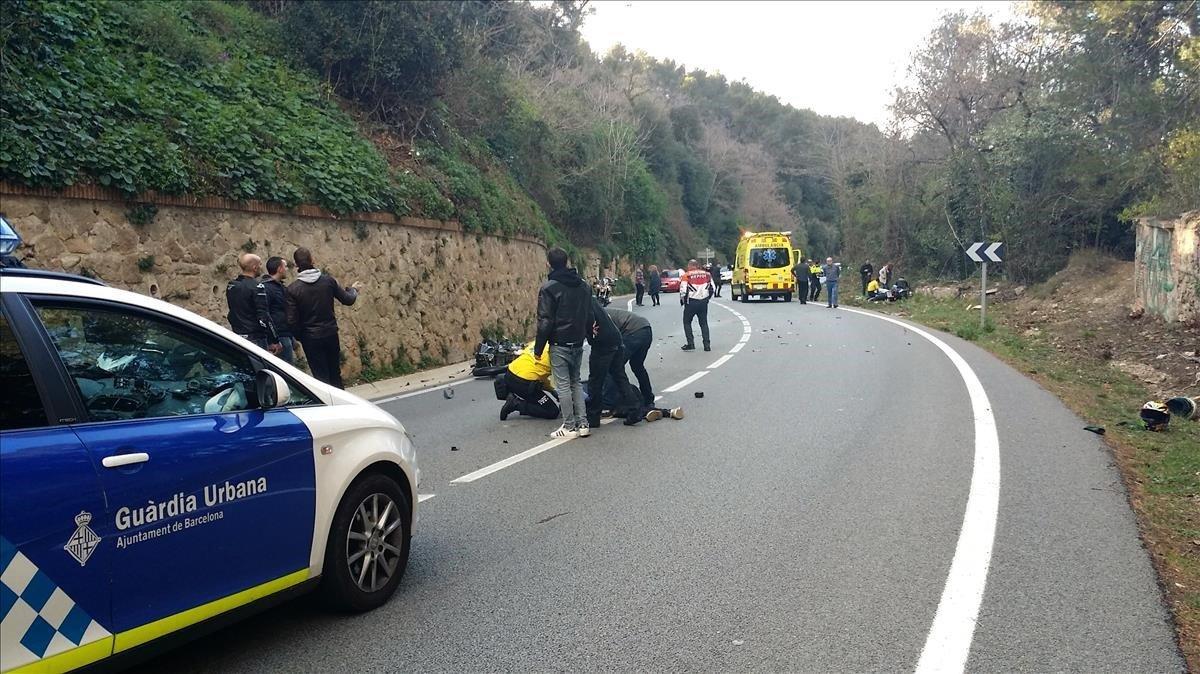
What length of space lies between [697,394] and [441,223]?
9.07 meters

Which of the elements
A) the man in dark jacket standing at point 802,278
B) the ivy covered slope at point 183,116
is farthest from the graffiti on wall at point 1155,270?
the ivy covered slope at point 183,116

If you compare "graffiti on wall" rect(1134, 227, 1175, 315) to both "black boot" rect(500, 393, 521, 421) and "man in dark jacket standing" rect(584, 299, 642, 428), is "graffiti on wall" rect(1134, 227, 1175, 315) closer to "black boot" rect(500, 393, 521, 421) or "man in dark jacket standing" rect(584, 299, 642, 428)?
"man in dark jacket standing" rect(584, 299, 642, 428)

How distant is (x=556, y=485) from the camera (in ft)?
22.9

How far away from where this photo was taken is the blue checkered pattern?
2809 mm

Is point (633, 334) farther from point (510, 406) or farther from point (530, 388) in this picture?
point (510, 406)

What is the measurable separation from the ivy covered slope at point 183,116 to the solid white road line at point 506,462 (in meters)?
6.75

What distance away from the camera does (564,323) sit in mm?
8602

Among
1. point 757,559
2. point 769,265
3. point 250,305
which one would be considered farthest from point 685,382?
point 769,265

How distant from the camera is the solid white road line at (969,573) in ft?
12.8

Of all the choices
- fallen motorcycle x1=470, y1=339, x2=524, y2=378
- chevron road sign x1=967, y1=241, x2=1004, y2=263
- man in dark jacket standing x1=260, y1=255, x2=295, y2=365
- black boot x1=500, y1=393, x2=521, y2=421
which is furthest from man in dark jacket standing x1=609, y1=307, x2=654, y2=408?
chevron road sign x1=967, y1=241, x2=1004, y2=263

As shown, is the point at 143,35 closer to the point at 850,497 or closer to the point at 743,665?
the point at 850,497

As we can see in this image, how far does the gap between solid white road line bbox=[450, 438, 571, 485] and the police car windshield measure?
28496mm

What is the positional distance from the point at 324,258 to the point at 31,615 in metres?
12.4

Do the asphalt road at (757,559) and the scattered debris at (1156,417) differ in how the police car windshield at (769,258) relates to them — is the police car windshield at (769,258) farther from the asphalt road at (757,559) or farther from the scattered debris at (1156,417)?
the scattered debris at (1156,417)
